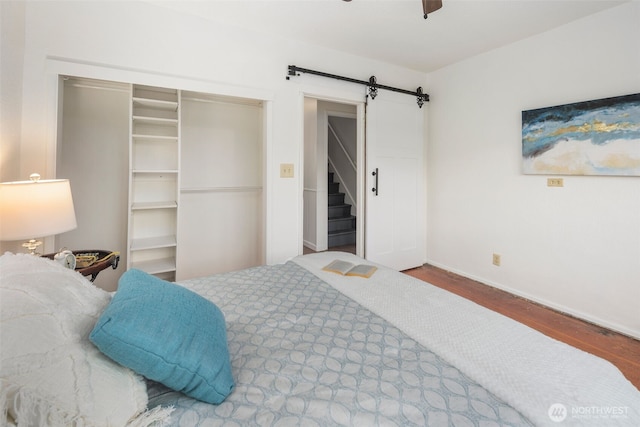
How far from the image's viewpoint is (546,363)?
0.88 meters

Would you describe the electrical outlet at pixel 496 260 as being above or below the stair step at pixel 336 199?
below

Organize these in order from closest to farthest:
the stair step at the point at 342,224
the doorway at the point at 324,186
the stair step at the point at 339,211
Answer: the doorway at the point at 324,186, the stair step at the point at 342,224, the stair step at the point at 339,211

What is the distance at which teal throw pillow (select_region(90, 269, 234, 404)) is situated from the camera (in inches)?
27.3

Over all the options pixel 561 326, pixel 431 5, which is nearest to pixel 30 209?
pixel 431 5

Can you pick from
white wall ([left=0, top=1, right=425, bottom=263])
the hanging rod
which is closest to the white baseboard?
white wall ([left=0, top=1, right=425, bottom=263])

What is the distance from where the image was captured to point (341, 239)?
4.86m

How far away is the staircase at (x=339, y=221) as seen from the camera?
190 inches

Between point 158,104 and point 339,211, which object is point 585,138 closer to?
point 339,211

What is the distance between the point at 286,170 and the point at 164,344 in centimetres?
218

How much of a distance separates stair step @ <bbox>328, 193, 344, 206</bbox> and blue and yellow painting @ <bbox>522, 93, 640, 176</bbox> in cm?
321

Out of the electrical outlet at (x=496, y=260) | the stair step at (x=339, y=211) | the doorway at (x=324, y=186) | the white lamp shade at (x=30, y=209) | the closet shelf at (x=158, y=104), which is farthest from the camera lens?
the stair step at (x=339, y=211)

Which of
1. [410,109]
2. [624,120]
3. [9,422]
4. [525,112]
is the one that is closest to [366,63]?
[410,109]

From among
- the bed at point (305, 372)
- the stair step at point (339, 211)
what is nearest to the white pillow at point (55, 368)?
the bed at point (305, 372)

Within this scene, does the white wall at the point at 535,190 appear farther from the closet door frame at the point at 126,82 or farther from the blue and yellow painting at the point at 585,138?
the closet door frame at the point at 126,82
